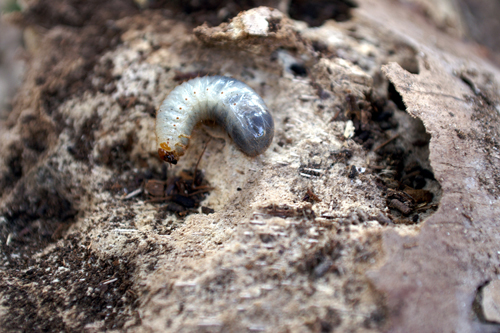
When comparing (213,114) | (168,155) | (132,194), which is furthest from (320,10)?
(132,194)

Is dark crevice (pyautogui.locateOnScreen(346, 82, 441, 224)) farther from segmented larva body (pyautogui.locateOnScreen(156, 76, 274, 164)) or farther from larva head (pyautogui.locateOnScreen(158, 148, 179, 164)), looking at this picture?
larva head (pyautogui.locateOnScreen(158, 148, 179, 164))

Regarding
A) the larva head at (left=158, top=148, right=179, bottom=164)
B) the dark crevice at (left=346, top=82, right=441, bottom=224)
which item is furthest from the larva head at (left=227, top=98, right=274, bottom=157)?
the dark crevice at (left=346, top=82, right=441, bottom=224)

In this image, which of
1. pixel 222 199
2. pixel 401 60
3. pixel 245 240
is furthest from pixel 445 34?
pixel 245 240

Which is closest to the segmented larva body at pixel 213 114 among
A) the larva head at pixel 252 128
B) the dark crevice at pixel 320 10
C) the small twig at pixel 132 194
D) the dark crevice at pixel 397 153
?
Result: the larva head at pixel 252 128

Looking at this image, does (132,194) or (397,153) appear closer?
(397,153)

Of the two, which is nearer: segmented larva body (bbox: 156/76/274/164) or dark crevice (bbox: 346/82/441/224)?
dark crevice (bbox: 346/82/441/224)

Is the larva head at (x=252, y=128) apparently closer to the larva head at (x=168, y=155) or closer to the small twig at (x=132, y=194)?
the larva head at (x=168, y=155)

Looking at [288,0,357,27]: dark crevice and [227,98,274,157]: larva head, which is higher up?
[288,0,357,27]: dark crevice

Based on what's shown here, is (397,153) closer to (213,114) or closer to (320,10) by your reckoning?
(213,114)
